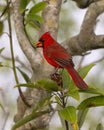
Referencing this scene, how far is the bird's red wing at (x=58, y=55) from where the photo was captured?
1845mm

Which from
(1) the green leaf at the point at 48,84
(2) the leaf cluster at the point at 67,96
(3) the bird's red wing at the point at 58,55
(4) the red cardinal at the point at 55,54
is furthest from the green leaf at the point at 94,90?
(3) the bird's red wing at the point at 58,55

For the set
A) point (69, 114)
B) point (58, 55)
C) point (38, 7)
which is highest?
point (38, 7)

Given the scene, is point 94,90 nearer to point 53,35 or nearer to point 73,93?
point 73,93

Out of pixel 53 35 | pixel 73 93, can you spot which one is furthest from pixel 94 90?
pixel 53 35

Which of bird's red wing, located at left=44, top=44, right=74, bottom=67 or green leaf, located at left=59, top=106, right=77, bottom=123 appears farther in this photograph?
bird's red wing, located at left=44, top=44, right=74, bottom=67

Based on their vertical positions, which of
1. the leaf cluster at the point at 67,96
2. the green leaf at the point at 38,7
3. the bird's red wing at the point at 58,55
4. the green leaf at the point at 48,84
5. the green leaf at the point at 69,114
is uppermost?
the green leaf at the point at 38,7

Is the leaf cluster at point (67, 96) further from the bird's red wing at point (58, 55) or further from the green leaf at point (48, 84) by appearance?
the bird's red wing at point (58, 55)

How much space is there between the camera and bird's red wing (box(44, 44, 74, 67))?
6.05 feet

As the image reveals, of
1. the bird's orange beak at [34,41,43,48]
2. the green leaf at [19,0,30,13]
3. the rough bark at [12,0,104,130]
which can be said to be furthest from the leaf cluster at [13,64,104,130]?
the bird's orange beak at [34,41,43,48]

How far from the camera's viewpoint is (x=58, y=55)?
6.35 feet

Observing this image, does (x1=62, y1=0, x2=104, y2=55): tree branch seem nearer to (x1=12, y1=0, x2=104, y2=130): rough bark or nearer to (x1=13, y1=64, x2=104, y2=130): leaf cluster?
(x1=12, y1=0, x2=104, y2=130): rough bark

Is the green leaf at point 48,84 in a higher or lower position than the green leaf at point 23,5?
lower

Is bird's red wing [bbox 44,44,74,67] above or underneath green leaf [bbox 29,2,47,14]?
underneath

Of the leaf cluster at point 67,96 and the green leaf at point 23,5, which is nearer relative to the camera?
the leaf cluster at point 67,96
